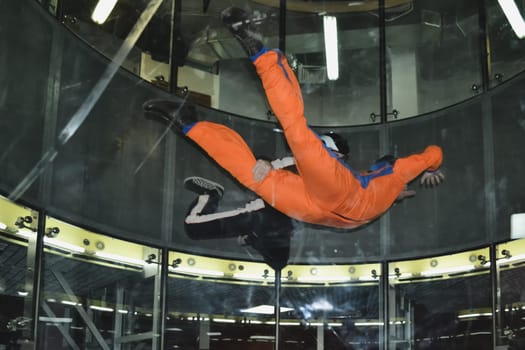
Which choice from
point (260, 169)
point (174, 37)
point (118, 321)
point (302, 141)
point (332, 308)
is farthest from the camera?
point (174, 37)

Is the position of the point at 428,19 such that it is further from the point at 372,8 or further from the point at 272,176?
the point at 272,176

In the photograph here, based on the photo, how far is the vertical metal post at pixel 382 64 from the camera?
284 centimetres

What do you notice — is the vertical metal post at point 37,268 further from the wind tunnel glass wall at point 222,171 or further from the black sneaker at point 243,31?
the black sneaker at point 243,31

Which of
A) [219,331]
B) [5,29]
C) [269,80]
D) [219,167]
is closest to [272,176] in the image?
[219,167]

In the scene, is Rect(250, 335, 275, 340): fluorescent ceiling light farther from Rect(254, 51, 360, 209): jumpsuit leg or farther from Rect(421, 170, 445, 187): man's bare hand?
Rect(421, 170, 445, 187): man's bare hand

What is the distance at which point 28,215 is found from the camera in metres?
2.23

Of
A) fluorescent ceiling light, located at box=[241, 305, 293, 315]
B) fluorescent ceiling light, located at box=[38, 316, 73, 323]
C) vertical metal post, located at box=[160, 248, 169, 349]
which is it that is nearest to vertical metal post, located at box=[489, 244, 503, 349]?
fluorescent ceiling light, located at box=[241, 305, 293, 315]

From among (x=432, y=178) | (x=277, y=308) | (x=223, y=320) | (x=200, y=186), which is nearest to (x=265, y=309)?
(x=277, y=308)

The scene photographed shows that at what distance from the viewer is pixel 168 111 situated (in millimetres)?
2688

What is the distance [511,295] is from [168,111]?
1314 millimetres

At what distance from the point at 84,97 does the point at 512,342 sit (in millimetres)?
1614

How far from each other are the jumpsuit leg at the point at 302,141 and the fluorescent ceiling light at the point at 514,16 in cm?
89

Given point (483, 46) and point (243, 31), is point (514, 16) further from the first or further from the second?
point (243, 31)

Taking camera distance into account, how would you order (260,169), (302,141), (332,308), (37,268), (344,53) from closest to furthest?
(302,141)
(37,268)
(260,169)
(332,308)
(344,53)
